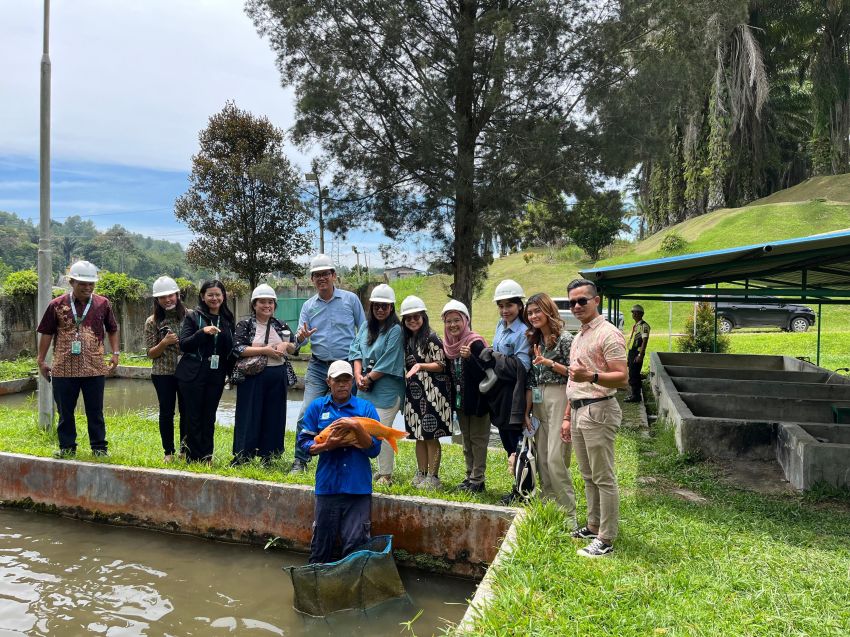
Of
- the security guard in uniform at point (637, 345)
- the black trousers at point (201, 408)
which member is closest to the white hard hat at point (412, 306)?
the black trousers at point (201, 408)

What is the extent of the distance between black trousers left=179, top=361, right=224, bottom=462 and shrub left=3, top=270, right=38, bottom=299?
44.5ft

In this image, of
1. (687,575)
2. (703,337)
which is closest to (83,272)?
(687,575)

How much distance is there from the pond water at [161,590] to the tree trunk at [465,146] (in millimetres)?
8286

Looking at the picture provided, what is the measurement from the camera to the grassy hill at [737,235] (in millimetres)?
25641

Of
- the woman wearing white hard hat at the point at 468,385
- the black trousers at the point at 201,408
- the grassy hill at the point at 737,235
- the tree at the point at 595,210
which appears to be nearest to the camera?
the woman wearing white hard hat at the point at 468,385

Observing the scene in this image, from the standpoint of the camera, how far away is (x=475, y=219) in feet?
42.0

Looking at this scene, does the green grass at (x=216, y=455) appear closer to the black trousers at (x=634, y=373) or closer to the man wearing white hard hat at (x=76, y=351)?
the man wearing white hard hat at (x=76, y=351)

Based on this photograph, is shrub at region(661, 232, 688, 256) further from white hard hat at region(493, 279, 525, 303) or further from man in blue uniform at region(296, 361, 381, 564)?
man in blue uniform at region(296, 361, 381, 564)

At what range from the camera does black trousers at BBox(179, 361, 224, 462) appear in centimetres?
605

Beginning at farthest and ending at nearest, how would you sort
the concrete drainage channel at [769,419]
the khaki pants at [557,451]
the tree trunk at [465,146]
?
the tree trunk at [465,146] < the concrete drainage channel at [769,419] < the khaki pants at [557,451]

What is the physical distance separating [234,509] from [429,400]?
6.11ft

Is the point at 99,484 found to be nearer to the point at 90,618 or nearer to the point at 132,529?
the point at 132,529

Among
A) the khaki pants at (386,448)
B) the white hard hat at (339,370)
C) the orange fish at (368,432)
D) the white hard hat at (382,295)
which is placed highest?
the white hard hat at (382,295)

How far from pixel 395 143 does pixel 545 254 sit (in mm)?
33032
